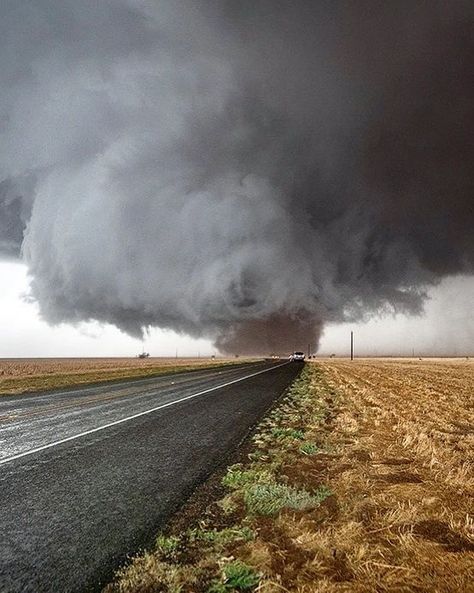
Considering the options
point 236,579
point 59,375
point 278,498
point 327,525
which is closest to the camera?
point 236,579

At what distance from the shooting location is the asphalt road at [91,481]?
3.64 meters

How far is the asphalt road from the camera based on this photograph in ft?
12.0

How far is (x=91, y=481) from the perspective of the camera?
234 inches

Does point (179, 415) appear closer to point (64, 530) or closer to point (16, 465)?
point (16, 465)

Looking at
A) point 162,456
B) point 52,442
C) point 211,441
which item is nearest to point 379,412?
point 211,441

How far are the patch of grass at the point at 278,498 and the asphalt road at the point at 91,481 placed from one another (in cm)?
102

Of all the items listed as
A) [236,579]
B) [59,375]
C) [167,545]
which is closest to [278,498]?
[167,545]

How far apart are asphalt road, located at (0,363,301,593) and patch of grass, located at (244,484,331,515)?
1.02 meters

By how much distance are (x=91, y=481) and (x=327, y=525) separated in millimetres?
3716

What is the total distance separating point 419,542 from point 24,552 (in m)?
4.05

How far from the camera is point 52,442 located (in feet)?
27.9

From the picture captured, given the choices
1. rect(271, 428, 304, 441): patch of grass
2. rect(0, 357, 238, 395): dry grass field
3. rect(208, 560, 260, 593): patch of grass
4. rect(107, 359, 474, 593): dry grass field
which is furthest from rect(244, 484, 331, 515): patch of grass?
rect(0, 357, 238, 395): dry grass field

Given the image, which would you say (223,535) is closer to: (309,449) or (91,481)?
(91,481)

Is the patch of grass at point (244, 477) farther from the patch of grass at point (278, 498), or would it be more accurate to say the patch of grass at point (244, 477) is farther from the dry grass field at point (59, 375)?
the dry grass field at point (59, 375)
